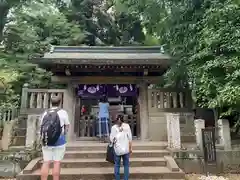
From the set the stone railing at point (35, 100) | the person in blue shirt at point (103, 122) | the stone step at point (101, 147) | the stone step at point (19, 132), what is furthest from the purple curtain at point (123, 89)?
the stone step at point (19, 132)

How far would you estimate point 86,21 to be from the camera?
19.7m

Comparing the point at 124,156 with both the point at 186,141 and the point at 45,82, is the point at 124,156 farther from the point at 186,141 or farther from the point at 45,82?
the point at 45,82

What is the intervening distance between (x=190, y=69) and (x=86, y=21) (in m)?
13.5

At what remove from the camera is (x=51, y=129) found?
4.58 m

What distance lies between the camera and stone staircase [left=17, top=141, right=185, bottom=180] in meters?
5.96

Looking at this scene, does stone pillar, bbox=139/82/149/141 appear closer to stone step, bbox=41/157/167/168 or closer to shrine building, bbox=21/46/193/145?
shrine building, bbox=21/46/193/145

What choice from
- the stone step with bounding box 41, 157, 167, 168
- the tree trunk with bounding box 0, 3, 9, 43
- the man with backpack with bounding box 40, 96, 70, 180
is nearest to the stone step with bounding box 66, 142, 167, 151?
the stone step with bounding box 41, 157, 167, 168

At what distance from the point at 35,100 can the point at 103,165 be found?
4819mm

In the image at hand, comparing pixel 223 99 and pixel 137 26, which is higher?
pixel 137 26

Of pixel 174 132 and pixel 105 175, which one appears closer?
pixel 105 175

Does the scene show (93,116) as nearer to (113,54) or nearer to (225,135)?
(113,54)

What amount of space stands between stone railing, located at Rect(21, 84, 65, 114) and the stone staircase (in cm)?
271

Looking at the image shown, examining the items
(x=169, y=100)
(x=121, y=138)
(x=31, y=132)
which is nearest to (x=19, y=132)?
(x=31, y=132)

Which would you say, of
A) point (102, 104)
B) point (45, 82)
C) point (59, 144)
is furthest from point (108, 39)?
point (59, 144)
